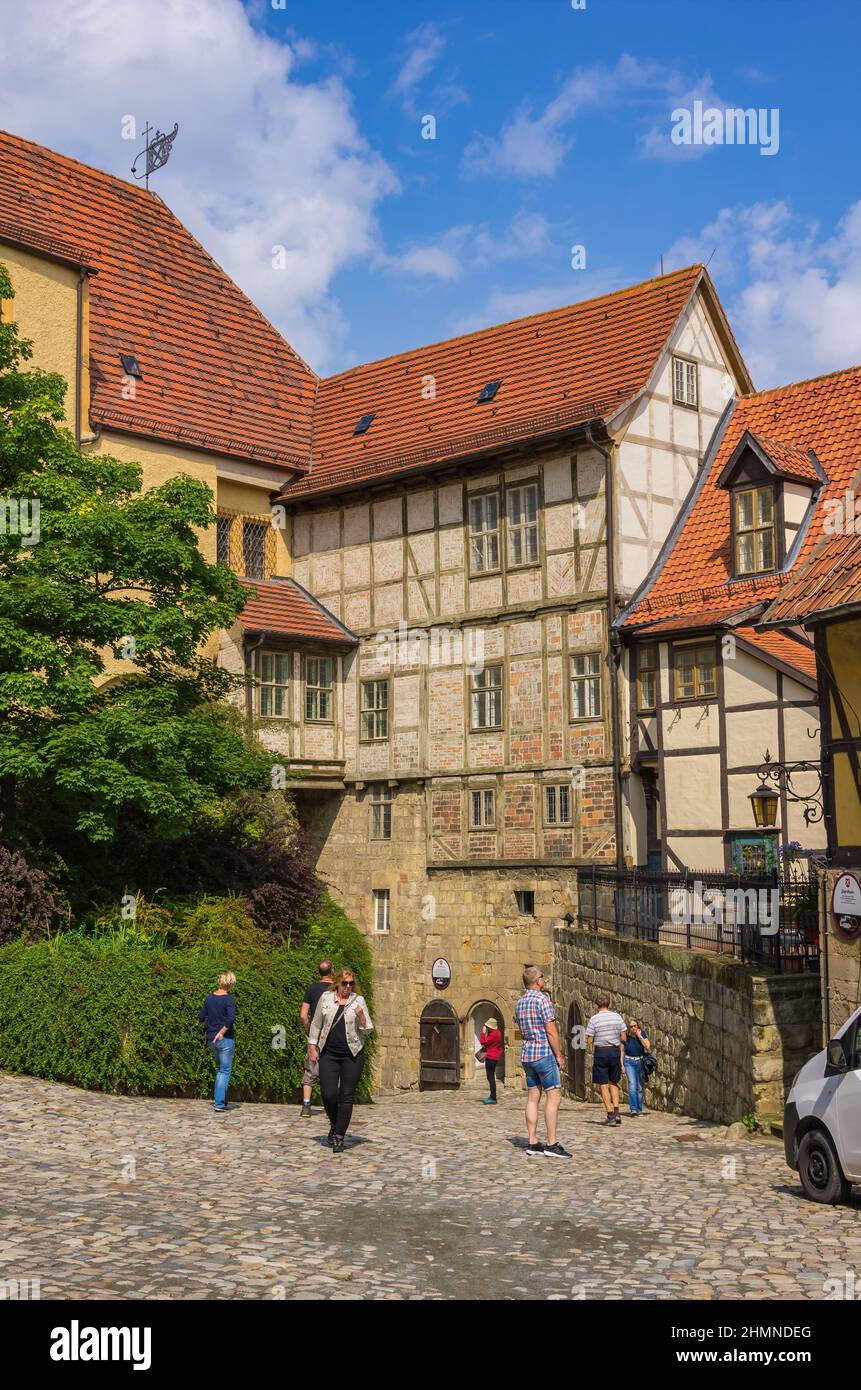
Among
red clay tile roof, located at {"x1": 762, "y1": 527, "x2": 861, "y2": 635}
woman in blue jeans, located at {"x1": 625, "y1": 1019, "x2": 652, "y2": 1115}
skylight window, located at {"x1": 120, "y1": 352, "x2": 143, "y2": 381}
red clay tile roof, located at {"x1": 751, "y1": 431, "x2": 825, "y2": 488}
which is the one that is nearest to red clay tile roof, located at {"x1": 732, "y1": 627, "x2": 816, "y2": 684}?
red clay tile roof, located at {"x1": 751, "y1": 431, "x2": 825, "y2": 488}

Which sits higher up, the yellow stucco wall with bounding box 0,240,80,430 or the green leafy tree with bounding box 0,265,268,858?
the yellow stucco wall with bounding box 0,240,80,430

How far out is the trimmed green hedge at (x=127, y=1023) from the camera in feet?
55.9

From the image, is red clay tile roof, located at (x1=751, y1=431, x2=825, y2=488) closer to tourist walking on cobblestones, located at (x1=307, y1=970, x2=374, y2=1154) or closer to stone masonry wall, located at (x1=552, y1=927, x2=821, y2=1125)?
stone masonry wall, located at (x1=552, y1=927, x2=821, y2=1125)

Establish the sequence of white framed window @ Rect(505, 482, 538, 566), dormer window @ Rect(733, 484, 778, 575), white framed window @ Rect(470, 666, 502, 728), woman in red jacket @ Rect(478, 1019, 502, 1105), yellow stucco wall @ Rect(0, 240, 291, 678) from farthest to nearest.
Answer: white framed window @ Rect(470, 666, 502, 728) → white framed window @ Rect(505, 482, 538, 566) → yellow stucco wall @ Rect(0, 240, 291, 678) → dormer window @ Rect(733, 484, 778, 575) → woman in red jacket @ Rect(478, 1019, 502, 1105)

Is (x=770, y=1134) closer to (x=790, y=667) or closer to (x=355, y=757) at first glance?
(x=790, y=667)

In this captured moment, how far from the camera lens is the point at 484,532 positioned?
2789cm

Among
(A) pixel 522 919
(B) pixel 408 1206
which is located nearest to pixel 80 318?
(A) pixel 522 919

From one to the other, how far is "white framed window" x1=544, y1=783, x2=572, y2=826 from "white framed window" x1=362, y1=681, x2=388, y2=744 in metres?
4.00

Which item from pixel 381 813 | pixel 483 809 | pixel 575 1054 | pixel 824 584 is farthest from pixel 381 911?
pixel 824 584

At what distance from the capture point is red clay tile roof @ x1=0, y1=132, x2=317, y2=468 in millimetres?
28922

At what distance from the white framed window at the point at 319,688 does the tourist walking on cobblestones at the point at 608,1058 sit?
1298 centimetres

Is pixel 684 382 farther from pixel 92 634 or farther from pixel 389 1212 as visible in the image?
pixel 389 1212
